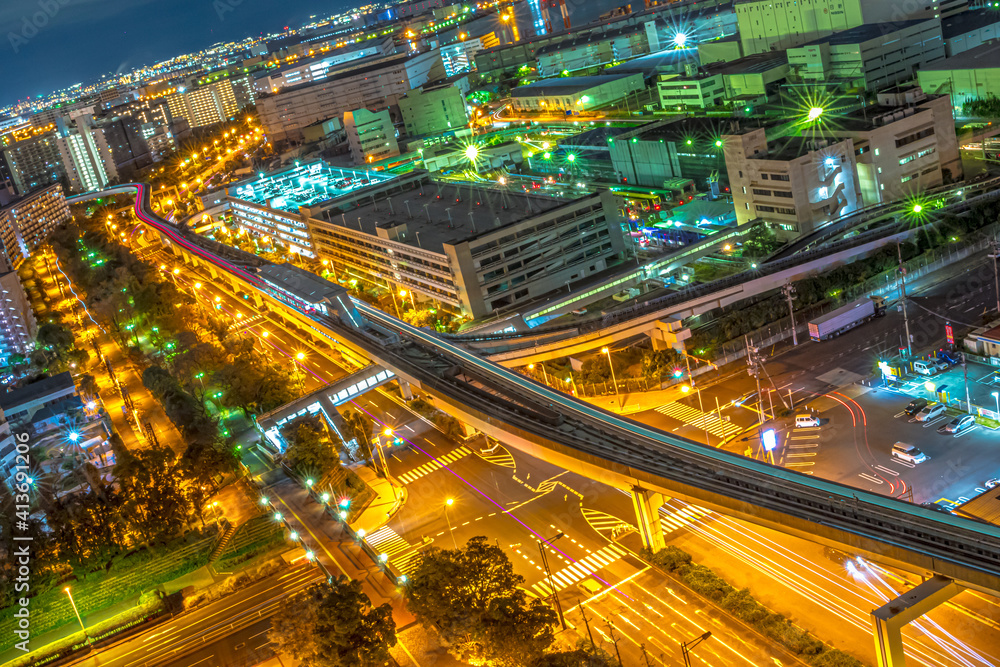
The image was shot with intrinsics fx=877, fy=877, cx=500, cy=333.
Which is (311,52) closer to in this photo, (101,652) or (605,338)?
(605,338)

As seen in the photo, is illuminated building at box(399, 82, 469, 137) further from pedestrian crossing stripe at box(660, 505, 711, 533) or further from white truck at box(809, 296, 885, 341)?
pedestrian crossing stripe at box(660, 505, 711, 533)

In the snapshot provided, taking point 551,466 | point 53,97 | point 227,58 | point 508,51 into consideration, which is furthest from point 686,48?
point 53,97

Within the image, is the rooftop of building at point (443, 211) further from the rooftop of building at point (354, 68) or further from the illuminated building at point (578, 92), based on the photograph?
the rooftop of building at point (354, 68)

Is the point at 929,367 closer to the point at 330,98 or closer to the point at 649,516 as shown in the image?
the point at 649,516

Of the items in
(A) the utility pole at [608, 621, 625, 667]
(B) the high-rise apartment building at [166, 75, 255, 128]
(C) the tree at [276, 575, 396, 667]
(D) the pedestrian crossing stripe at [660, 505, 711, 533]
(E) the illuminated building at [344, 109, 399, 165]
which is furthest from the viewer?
(B) the high-rise apartment building at [166, 75, 255, 128]

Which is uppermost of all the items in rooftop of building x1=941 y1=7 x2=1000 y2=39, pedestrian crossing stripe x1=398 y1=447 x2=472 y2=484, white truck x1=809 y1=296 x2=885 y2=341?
rooftop of building x1=941 y1=7 x2=1000 y2=39

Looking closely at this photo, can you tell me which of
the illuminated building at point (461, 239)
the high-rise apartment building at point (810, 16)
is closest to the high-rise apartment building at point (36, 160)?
the illuminated building at point (461, 239)

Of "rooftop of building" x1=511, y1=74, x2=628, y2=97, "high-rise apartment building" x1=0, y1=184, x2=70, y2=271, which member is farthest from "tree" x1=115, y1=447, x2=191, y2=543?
"rooftop of building" x1=511, y1=74, x2=628, y2=97
